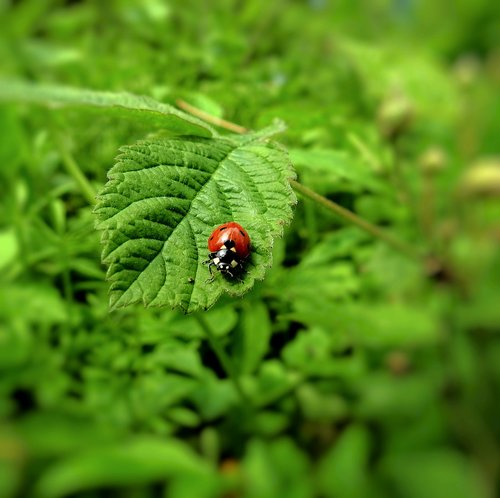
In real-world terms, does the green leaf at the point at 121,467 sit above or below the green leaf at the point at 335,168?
below

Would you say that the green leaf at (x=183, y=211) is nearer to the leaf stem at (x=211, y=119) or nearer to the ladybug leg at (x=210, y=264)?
the ladybug leg at (x=210, y=264)

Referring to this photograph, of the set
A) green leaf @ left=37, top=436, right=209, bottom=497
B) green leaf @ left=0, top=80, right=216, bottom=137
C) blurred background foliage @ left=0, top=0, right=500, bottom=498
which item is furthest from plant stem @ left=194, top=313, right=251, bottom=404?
green leaf @ left=0, top=80, right=216, bottom=137

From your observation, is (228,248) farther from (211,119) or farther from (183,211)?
(211,119)

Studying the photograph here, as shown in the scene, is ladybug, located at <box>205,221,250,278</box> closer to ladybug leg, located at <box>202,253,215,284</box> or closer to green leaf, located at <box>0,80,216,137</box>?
ladybug leg, located at <box>202,253,215,284</box>

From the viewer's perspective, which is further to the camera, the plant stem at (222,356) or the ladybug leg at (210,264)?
the plant stem at (222,356)

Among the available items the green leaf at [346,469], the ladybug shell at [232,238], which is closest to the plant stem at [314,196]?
the ladybug shell at [232,238]
